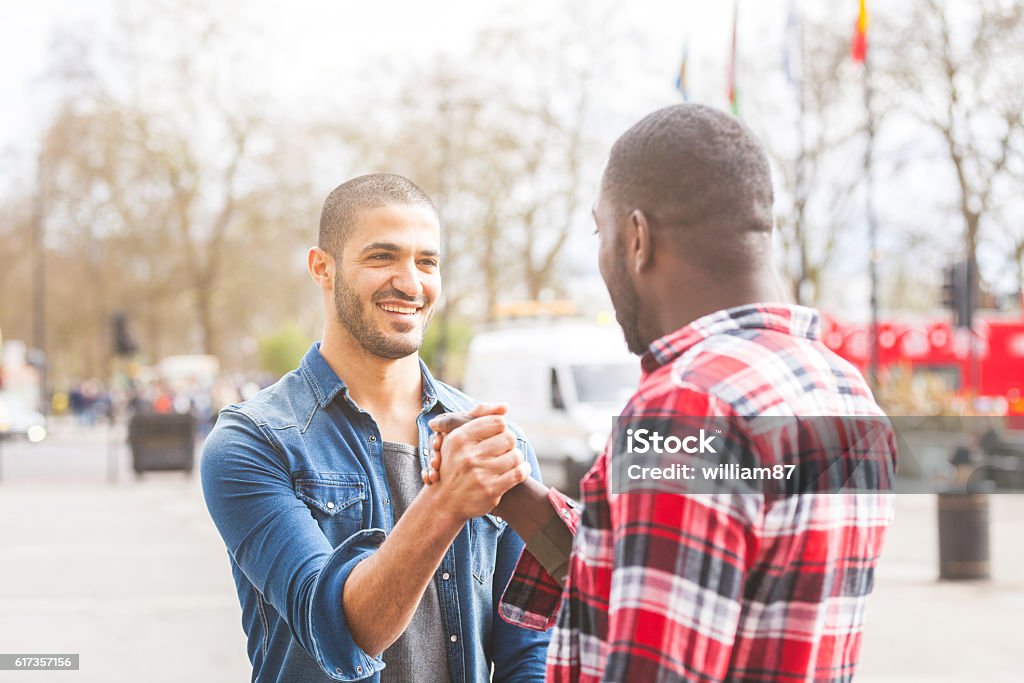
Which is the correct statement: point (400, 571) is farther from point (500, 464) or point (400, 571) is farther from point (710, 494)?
point (710, 494)

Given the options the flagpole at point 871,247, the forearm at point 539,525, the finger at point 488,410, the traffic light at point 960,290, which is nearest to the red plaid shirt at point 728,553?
the forearm at point 539,525

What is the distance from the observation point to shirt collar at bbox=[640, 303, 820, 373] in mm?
1472

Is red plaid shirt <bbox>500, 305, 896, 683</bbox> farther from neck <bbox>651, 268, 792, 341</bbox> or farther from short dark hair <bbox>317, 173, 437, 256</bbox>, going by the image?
short dark hair <bbox>317, 173, 437, 256</bbox>

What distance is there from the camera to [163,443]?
20281 millimetres

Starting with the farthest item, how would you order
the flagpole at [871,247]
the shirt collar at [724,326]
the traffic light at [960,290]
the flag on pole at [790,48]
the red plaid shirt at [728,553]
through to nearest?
1. the flagpole at [871,247]
2. the flag on pole at [790,48]
3. the traffic light at [960,290]
4. the shirt collar at [724,326]
5. the red plaid shirt at [728,553]

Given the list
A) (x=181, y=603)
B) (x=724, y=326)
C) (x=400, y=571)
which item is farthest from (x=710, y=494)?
(x=181, y=603)

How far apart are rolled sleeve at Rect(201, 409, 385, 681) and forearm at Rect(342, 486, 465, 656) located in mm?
33

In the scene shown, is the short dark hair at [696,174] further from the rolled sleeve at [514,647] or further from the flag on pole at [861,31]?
the flag on pole at [861,31]

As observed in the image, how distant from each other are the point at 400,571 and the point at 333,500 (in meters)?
0.35

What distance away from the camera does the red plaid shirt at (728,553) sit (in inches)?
51.5

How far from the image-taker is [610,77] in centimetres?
3434

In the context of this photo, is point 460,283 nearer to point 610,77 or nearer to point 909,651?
point 610,77

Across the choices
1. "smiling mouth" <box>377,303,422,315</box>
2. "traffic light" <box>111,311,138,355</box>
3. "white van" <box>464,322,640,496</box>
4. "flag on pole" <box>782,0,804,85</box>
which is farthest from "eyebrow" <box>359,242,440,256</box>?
"traffic light" <box>111,311,138,355</box>

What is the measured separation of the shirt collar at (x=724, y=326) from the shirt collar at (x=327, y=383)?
1.03 m
